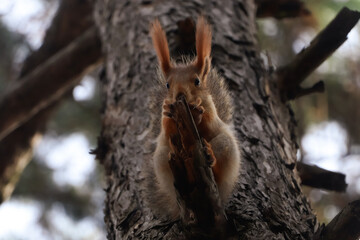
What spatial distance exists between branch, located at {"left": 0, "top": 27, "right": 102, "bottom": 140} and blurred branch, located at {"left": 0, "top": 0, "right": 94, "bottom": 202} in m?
0.20

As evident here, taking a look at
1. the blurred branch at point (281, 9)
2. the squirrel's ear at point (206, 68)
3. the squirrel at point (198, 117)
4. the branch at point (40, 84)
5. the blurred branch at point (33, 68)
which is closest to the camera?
the squirrel at point (198, 117)

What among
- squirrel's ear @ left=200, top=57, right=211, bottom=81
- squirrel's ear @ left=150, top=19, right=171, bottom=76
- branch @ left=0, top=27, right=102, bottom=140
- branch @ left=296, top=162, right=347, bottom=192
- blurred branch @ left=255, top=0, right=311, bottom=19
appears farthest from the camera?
branch @ left=0, top=27, right=102, bottom=140

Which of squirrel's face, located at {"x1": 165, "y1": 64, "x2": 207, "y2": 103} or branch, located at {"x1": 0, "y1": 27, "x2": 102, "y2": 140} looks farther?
branch, located at {"x1": 0, "y1": 27, "x2": 102, "y2": 140}

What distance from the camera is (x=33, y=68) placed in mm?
3070

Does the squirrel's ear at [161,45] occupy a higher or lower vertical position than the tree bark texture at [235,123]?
higher

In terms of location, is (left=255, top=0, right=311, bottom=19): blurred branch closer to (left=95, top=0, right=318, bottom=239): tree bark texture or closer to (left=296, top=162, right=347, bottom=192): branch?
(left=95, top=0, right=318, bottom=239): tree bark texture

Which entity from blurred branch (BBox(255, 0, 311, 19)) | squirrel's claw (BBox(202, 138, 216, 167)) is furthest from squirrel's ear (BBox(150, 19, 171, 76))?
blurred branch (BBox(255, 0, 311, 19))

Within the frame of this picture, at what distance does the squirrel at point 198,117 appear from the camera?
1.31 metres

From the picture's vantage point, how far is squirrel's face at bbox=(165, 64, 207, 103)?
4.62 ft

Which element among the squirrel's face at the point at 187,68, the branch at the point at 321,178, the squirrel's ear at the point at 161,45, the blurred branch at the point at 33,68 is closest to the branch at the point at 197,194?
the squirrel's face at the point at 187,68

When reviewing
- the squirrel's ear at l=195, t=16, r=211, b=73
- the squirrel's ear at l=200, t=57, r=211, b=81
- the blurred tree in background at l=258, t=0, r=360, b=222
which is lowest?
the blurred tree in background at l=258, t=0, r=360, b=222

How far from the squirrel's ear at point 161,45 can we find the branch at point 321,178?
589mm

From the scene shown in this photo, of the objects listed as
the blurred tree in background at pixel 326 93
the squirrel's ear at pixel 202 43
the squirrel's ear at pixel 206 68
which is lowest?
the blurred tree in background at pixel 326 93

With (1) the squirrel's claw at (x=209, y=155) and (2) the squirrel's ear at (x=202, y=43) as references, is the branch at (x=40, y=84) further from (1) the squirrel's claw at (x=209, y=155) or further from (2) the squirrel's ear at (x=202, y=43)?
(1) the squirrel's claw at (x=209, y=155)
